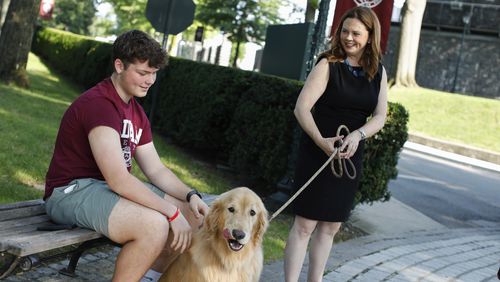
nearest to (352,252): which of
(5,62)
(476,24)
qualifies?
(5,62)

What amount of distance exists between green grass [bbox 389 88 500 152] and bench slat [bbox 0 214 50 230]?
20027mm

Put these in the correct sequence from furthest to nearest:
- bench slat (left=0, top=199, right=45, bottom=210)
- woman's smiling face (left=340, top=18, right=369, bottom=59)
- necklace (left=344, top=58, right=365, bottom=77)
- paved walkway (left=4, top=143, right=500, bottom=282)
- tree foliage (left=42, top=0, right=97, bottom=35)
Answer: tree foliage (left=42, top=0, right=97, bottom=35) → paved walkway (left=4, top=143, right=500, bottom=282) → necklace (left=344, top=58, right=365, bottom=77) → woman's smiling face (left=340, top=18, right=369, bottom=59) → bench slat (left=0, top=199, right=45, bottom=210)

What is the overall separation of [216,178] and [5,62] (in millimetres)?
8849

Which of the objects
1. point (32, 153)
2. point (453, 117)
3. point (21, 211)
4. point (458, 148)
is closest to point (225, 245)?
point (21, 211)

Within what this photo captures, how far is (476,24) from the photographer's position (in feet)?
125

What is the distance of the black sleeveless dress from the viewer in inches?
162

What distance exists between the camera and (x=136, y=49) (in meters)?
3.36

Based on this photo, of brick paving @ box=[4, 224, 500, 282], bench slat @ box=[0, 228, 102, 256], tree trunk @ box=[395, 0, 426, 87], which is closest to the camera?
bench slat @ box=[0, 228, 102, 256]

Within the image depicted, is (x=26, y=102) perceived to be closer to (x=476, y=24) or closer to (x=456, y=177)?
(x=456, y=177)

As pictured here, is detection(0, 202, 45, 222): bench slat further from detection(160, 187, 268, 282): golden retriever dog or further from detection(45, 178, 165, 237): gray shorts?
detection(160, 187, 268, 282): golden retriever dog

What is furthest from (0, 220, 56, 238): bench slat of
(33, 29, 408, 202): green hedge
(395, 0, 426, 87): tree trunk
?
(395, 0, 426, 87): tree trunk

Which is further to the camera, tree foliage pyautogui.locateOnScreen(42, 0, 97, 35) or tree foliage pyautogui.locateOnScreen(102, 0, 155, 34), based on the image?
tree foliage pyautogui.locateOnScreen(42, 0, 97, 35)

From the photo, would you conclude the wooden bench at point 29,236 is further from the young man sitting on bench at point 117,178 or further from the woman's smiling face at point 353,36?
the woman's smiling face at point 353,36

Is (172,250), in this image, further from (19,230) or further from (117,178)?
(19,230)
